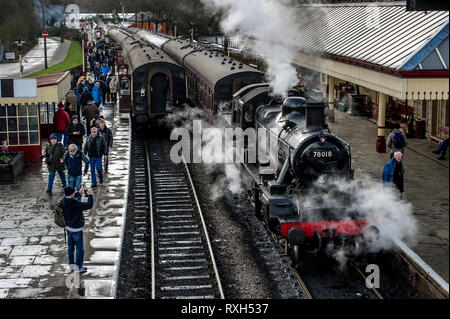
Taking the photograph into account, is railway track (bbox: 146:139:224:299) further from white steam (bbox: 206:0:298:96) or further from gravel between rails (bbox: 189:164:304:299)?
white steam (bbox: 206:0:298:96)

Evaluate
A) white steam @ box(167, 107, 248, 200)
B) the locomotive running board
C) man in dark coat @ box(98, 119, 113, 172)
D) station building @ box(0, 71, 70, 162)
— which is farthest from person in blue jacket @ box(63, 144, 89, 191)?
the locomotive running board

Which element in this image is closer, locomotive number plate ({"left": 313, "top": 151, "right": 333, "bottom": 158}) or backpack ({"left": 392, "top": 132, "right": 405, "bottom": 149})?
locomotive number plate ({"left": 313, "top": 151, "right": 333, "bottom": 158})

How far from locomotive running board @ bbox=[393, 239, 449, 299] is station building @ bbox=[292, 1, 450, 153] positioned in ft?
18.7

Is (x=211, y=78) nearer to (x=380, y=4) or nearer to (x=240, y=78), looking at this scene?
(x=240, y=78)

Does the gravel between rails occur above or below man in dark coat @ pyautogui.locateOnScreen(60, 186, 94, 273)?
below

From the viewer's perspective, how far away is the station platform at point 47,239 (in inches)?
332

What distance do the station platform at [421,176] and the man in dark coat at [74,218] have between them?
4766 millimetres

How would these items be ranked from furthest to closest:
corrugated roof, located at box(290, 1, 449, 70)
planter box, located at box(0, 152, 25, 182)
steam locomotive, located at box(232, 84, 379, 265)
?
1. corrugated roof, located at box(290, 1, 449, 70)
2. planter box, located at box(0, 152, 25, 182)
3. steam locomotive, located at box(232, 84, 379, 265)

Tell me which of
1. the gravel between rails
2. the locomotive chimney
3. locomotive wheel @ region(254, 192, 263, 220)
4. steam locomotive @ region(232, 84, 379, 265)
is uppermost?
the locomotive chimney

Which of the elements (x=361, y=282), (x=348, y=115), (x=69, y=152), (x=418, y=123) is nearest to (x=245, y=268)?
(x=361, y=282)

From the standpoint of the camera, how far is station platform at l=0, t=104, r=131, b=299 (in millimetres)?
8438

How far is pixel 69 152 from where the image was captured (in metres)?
11.8

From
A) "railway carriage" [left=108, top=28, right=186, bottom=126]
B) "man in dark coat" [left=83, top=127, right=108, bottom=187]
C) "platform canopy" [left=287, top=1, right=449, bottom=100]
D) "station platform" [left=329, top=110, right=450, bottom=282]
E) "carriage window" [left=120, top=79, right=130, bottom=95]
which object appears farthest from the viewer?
"carriage window" [left=120, top=79, right=130, bottom=95]

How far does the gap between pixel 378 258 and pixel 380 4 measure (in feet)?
44.5
